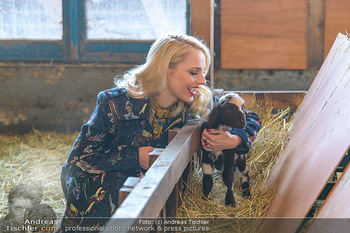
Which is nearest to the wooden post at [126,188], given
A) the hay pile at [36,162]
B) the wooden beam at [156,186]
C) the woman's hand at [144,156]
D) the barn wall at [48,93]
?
the wooden beam at [156,186]

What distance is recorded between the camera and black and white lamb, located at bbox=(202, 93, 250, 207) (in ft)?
8.23

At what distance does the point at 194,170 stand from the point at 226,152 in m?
0.36

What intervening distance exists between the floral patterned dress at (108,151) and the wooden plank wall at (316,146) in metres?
0.33

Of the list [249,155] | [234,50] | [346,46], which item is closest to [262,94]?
[249,155]

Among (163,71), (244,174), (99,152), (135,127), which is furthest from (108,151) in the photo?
(244,174)

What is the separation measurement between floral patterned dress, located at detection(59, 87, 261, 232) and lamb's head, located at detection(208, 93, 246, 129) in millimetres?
109

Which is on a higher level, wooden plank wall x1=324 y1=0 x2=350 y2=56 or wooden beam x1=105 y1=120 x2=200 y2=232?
wooden plank wall x1=324 y1=0 x2=350 y2=56

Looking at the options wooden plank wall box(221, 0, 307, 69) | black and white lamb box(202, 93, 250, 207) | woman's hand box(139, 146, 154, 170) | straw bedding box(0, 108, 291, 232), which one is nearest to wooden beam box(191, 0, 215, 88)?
straw bedding box(0, 108, 291, 232)

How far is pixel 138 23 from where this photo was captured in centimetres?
580

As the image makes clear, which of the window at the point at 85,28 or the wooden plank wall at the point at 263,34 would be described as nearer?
the wooden plank wall at the point at 263,34

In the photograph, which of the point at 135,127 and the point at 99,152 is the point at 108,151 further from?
the point at 135,127

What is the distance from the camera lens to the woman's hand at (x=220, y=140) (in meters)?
2.54

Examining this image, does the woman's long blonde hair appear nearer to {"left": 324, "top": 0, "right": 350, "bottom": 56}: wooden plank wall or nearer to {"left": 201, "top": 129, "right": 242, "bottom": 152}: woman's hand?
{"left": 201, "top": 129, "right": 242, "bottom": 152}: woman's hand

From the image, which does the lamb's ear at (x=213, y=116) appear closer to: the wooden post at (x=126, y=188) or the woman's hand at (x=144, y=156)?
the woman's hand at (x=144, y=156)
